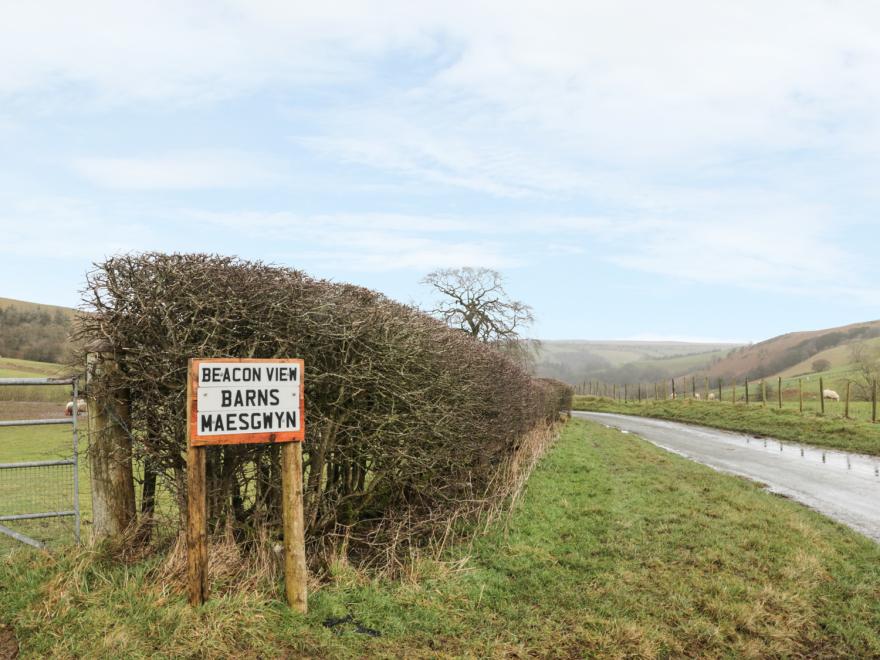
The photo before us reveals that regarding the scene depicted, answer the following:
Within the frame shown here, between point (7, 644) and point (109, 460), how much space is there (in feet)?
5.13

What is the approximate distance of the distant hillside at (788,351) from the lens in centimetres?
10518

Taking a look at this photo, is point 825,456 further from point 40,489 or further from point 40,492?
point 40,489

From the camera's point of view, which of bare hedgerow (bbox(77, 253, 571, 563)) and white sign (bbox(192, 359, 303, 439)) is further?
bare hedgerow (bbox(77, 253, 571, 563))

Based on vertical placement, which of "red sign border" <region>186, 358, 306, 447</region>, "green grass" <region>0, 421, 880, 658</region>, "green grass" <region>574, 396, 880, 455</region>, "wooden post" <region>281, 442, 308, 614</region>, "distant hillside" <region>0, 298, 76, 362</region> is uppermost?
"distant hillside" <region>0, 298, 76, 362</region>

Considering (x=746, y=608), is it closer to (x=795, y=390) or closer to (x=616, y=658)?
(x=616, y=658)

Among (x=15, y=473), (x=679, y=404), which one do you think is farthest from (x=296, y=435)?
(x=679, y=404)

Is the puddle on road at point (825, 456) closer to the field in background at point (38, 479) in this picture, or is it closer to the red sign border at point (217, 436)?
the red sign border at point (217, 436)

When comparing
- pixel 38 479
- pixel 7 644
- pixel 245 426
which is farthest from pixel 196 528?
pixel 38 479

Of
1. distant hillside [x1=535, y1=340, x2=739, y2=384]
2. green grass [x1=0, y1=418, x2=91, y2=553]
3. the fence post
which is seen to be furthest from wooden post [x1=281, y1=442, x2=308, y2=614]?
distant hillside [x1=535, y1=340, x2=739, y2=384]

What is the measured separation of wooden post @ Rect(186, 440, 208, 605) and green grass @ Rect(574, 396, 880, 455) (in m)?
20.5

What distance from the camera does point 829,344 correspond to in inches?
4304

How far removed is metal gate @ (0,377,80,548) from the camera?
537cm

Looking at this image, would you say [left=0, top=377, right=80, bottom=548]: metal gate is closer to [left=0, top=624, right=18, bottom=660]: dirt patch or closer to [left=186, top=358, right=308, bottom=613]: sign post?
[left=0, top=624, right=18, bottom=660]: dirt patch

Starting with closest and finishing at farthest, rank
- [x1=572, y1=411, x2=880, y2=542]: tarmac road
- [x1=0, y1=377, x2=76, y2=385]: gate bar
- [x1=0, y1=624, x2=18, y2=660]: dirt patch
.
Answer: [x1=0, y1=624, x2=18, y2=660]: dirt patch
[x1=0, y1=377, x2=76, y2=385]: gate bar
[x1=572, y1=411, x2=880, y2=542]: tarmac road
